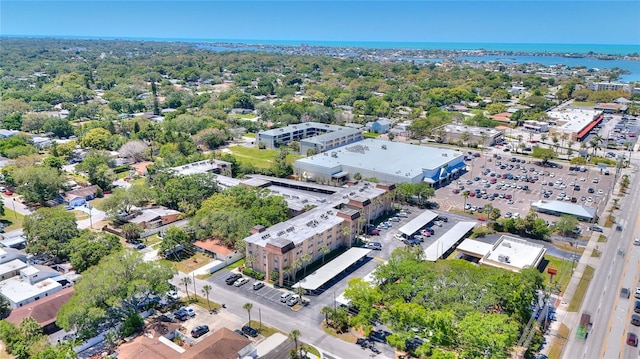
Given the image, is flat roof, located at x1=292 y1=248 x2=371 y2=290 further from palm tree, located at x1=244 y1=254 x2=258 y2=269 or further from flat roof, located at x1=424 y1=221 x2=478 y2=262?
flat roof, located at x1=424 y1=221 x2=478 y2=262

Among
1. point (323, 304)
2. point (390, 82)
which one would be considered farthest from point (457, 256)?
point (390, 82)

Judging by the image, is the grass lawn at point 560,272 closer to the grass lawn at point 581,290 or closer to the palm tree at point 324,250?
the grass lawn at point 581,290

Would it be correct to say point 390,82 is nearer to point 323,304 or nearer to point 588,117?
point 588,117

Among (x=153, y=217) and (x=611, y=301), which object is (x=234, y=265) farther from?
(x=611, y=301)

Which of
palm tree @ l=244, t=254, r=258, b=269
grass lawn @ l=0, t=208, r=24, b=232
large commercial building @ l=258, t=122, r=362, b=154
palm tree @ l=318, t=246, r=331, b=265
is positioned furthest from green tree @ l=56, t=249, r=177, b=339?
large commercial building @ l=258, t=122, r=362, b=154

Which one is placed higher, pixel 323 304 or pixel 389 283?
pixel 389 283

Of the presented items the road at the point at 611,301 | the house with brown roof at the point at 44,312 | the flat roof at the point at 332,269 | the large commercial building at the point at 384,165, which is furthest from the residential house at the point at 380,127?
the house with brown roof at the point at 44,312

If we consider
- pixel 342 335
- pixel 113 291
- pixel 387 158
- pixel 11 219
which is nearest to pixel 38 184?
pixel 11 219
